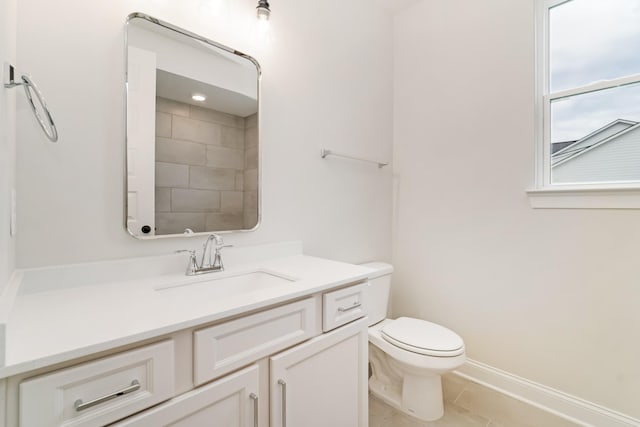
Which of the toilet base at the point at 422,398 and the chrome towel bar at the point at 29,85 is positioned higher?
the chrome towel bar at the point at 29,85

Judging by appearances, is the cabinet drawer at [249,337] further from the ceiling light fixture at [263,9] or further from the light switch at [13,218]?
the ceiling light fixture at [263,9]

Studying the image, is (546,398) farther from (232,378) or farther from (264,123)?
(264,123)

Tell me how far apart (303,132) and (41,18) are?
1.11 metres

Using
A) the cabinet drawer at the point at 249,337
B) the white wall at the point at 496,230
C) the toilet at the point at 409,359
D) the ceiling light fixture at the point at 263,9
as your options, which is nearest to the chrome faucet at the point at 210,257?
the cabinet drawer at the point at 249,337

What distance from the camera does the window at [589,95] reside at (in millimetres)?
1508

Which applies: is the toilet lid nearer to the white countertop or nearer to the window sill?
the white countertop

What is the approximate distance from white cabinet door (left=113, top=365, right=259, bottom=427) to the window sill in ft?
5.52

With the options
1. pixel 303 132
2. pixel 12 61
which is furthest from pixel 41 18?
pixel 303 132

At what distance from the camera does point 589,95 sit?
1630mm

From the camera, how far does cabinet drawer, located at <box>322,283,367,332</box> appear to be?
44.8 inches

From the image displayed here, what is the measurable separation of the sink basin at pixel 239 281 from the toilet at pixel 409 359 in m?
0.47

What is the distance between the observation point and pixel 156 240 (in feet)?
4.02

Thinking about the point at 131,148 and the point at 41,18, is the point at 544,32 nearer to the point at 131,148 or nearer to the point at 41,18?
the point at 131,148

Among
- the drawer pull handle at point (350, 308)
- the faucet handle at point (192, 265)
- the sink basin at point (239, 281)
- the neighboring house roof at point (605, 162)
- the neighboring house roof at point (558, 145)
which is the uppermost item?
the neighboring house roof at point (558, 145)
